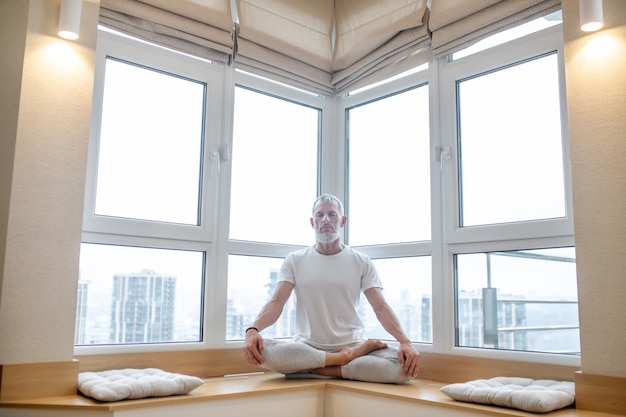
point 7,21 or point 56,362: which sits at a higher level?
point 7,21

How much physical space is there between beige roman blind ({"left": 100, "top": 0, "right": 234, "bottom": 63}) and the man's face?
102 cm

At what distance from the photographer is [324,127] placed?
3.90 m

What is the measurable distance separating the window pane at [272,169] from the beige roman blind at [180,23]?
0.36m

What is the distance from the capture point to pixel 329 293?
3182 millimetres

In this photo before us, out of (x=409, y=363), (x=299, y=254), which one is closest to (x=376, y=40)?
(x=299, y=254)

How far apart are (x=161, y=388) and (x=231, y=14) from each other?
2066 mm

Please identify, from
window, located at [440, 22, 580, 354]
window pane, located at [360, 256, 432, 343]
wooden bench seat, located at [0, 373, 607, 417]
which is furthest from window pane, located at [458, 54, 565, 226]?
wooden bench seat, located at [0, 373, 607, 417]

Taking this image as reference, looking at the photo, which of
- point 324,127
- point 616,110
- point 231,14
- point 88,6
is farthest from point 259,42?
point 616,110

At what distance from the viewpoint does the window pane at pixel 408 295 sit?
3.26m

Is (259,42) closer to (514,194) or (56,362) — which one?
(514,194)

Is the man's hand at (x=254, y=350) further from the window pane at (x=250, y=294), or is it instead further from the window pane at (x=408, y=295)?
the window pane at (x=408, y=295)

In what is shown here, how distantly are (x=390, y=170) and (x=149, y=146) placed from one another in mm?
1445

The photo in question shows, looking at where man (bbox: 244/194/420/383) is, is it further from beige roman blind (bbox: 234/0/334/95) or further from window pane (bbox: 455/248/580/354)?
beige roman blind (bbox: 234/0/334/95)

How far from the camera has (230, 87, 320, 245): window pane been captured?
3.49 metres
